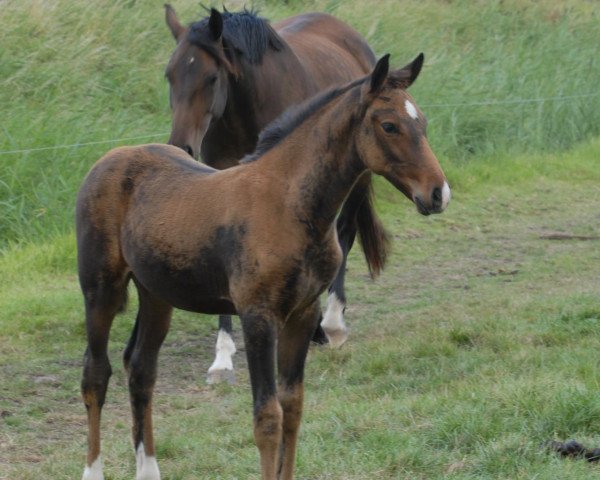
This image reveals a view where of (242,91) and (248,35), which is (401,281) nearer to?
(242,91)

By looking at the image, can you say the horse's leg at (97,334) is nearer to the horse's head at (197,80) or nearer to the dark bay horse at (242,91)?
the dark bay horse at (242,91)

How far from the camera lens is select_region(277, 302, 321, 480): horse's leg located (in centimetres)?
423

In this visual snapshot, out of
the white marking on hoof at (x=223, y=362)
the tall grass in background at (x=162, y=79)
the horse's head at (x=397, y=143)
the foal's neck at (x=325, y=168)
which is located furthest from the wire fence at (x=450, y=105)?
the horse's head at (x=397, y=143)

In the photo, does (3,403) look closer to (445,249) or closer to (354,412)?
(354,412)

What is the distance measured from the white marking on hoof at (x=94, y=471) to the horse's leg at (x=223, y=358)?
5.77 feet

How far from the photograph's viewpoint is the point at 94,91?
11109 mm

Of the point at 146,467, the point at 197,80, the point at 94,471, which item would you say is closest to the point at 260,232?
the point at 146,467

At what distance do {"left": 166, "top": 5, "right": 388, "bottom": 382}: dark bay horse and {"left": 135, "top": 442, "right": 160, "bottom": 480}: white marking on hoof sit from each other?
1.76m

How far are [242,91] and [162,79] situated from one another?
4.95 m

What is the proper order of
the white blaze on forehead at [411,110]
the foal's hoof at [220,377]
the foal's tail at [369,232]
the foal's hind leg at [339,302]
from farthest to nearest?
the foal's tail at [369,232]
the foal's hind leg at [339,302]
the foal's hoof at [220,377]
the white blaze on forehead at [411,110]

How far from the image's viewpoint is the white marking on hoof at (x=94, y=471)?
14.9ft

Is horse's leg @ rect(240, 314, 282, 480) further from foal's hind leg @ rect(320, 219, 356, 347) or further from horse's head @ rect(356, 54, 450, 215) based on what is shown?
foal's hind leg @ rect(320, 219, 356, 347)

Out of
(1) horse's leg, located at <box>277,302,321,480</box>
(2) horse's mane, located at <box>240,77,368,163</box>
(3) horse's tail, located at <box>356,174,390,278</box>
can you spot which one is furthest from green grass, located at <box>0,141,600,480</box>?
(2) horse's mane, located at <box>240,77,368,163</box>

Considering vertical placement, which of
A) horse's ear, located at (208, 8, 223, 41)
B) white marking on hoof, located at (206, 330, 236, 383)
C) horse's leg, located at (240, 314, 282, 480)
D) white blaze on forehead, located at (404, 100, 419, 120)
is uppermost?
white blaze on forehead, located at (404, 100, 419, 120)
